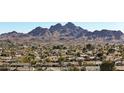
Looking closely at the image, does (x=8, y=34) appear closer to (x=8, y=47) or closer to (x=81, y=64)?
(x=8, y=47)
